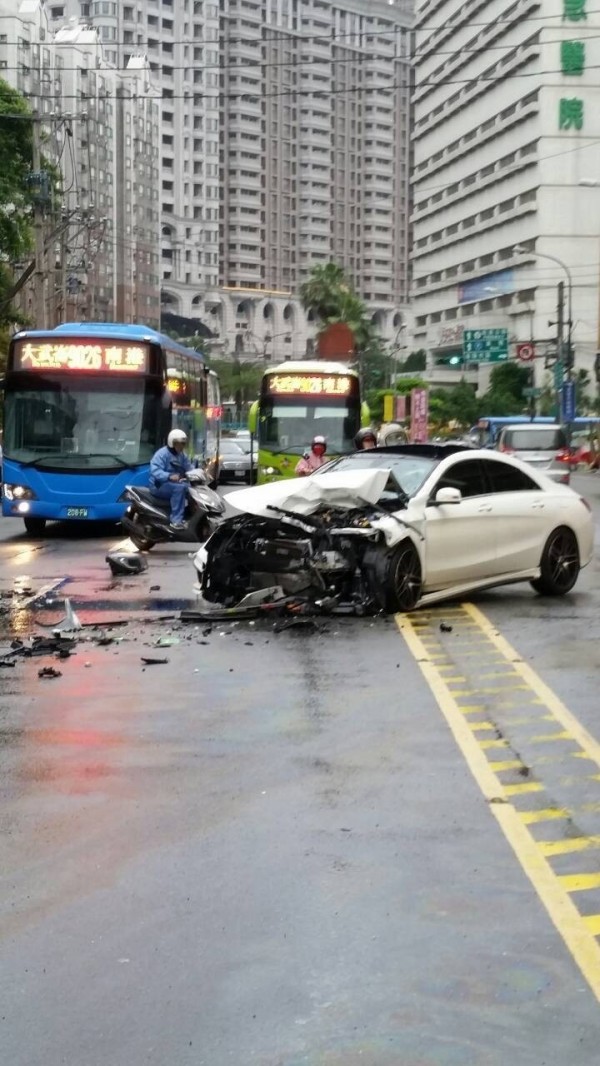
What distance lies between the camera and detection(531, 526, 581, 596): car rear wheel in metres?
15.3

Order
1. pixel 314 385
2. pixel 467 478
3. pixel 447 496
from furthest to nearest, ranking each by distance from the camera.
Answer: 1. pixel 314 385
2. pixel 467 478
3. pixel 447 496

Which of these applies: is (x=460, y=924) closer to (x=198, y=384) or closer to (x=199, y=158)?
(x=198, y=384)

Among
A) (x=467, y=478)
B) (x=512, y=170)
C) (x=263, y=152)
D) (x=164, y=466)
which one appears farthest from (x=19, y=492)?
(x=263, y=152)

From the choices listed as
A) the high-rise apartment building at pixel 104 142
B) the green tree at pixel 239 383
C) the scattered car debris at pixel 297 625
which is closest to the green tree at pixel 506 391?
the green tree at pixel 239 383

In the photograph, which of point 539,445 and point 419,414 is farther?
point 419,414

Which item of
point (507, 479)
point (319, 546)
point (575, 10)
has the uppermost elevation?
point (575, 10)

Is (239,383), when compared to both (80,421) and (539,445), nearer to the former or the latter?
(539,445)

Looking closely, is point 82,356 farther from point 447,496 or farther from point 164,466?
point 447,496

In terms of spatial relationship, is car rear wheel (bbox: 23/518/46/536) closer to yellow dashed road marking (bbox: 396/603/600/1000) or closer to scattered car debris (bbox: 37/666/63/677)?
yellow dashed road marking (bbox: 396/603/600/1000)

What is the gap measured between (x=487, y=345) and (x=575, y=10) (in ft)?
124

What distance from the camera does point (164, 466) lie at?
2120 cm

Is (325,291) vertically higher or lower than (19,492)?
higher

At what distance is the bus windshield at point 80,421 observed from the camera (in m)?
24.3

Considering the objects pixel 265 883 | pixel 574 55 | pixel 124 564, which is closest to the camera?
pixel 265 883
